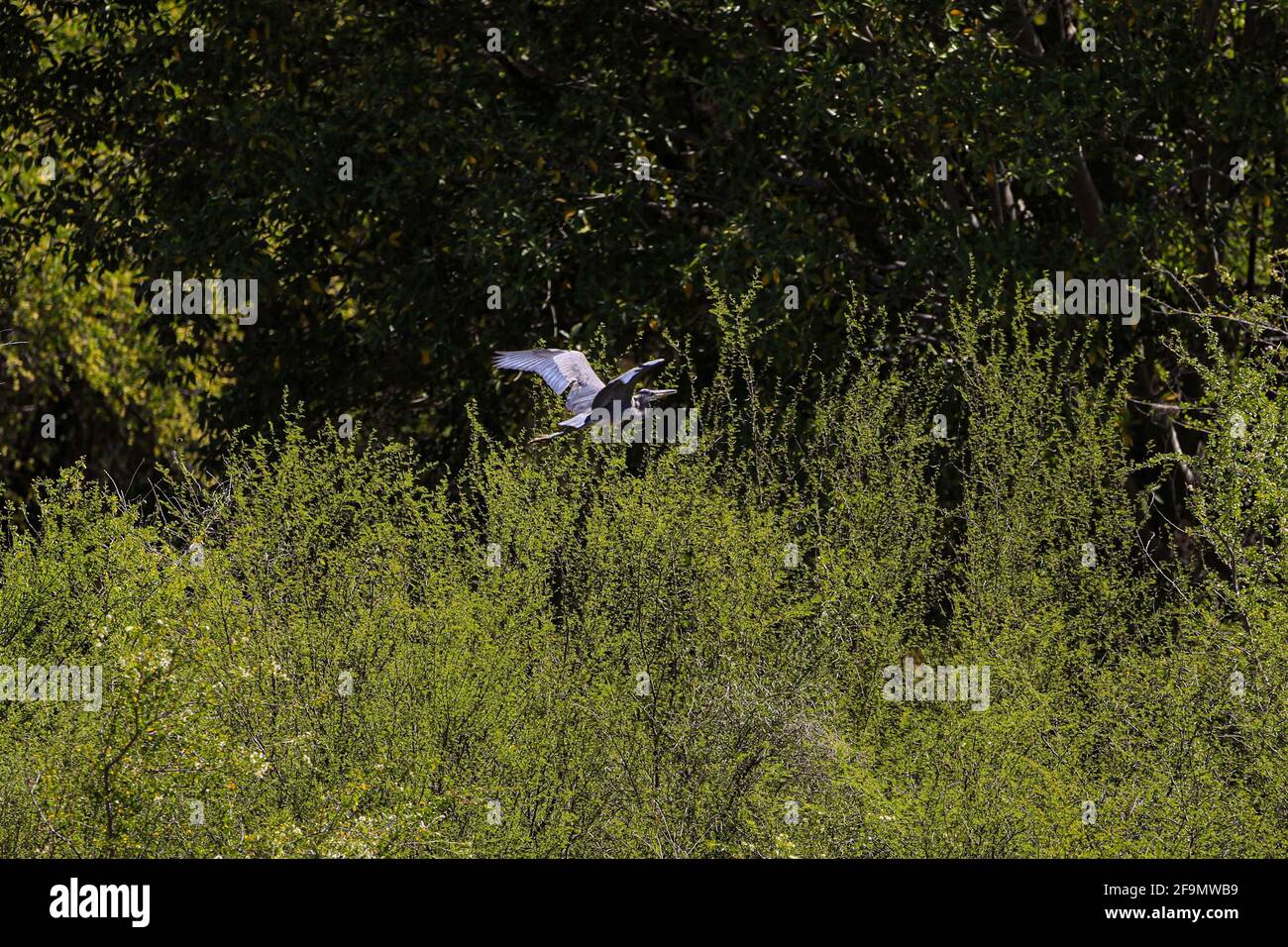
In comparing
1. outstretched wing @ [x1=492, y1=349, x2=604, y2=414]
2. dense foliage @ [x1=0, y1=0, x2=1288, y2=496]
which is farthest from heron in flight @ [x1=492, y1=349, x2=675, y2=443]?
dense foliage @ [x1=0, y1=0, x2=1288, y2=496]

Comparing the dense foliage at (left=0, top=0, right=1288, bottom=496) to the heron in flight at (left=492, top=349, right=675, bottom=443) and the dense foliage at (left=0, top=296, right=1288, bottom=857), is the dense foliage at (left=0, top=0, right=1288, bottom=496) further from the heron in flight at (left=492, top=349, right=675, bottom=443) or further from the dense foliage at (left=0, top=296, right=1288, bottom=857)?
the dense foliage at (left=0, top=296, right=1288, bottom=857)

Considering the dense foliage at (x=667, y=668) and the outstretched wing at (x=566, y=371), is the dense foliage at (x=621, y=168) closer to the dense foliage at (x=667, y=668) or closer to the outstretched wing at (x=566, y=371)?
the outstretched wing at (x=566, y=371)

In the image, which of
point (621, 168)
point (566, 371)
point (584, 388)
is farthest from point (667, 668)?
point (621, 168)

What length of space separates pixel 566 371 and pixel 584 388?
14 centimetres

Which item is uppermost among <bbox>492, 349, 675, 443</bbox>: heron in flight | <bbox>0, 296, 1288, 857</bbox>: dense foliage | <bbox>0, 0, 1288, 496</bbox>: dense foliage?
<bbox>0, 0, 1288, 496</bbox>: dense foliage

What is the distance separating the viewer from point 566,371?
6.50 meters

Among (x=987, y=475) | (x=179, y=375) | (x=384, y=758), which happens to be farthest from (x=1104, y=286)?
(x=179, y=375)

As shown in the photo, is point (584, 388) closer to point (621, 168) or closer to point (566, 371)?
point (566, 371)

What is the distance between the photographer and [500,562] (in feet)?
20.3

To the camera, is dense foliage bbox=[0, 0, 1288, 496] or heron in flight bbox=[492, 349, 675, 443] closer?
heron in flight bbox=[492, 349, 675, 443]

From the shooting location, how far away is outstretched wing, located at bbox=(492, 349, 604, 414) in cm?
639

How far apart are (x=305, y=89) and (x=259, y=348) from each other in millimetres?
1593

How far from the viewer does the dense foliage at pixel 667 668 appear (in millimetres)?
5109

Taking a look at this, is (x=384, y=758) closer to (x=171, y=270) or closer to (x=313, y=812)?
(x=313, y=812)
